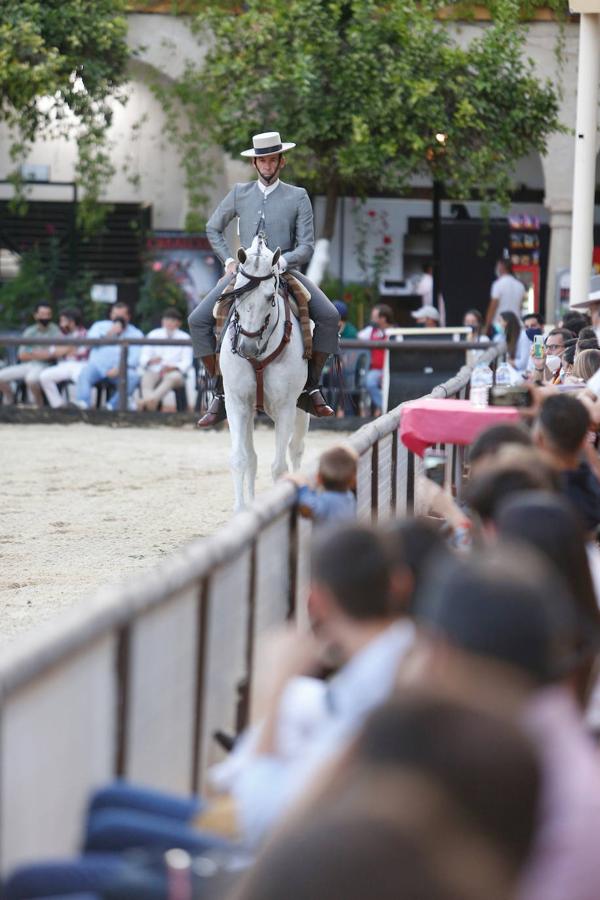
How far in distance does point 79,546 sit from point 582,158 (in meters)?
6.52

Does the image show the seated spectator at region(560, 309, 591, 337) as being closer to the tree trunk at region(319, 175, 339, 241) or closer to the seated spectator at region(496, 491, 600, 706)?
the seated spectator at region(496, 491, 600, 706)

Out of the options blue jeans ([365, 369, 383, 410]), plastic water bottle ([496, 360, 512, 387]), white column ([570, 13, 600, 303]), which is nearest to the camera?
plastic water bottle ([496, 360, 512, 387])

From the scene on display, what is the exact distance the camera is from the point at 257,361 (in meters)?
11.1

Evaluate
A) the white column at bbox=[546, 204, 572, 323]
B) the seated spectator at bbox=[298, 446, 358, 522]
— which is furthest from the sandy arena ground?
the white column at bbox=[546, 204, 572, 323]

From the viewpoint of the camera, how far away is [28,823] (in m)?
3.34

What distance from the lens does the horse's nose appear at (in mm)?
10789

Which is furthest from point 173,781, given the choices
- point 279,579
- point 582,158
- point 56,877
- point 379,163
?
point 379,163

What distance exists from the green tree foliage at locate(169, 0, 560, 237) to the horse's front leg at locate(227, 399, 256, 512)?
35.3 feet

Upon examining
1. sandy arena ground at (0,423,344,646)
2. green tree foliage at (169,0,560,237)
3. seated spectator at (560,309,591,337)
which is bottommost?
sandy arena ground at (0,423,344,646)

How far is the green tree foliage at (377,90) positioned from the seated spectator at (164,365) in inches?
108

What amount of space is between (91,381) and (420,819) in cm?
1932

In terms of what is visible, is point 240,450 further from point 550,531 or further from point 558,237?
point 558,237

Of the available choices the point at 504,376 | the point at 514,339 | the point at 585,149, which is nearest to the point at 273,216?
the point at 504,376

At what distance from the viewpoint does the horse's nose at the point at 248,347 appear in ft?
35.4
